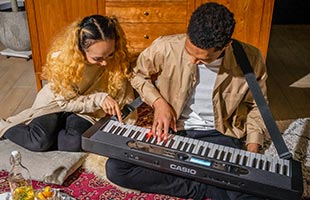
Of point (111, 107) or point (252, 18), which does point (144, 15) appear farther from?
point (111, 107)

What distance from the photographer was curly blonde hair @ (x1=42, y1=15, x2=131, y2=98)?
162cm

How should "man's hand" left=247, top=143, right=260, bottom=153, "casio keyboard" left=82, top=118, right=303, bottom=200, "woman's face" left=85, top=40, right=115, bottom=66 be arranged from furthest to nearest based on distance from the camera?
"woman's face" left=85, top=40, right=115, bottom=66
"man's hand" left=247, top=143, right=260, bottom=153
"casio keyboard" left=82, top=118, right=303, bottom=200

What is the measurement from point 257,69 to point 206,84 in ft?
0.67

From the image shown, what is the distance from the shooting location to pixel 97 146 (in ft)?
4.43

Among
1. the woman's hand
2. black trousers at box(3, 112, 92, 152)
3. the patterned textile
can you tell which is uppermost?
the woman's hand

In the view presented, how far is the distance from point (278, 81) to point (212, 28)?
179 cm

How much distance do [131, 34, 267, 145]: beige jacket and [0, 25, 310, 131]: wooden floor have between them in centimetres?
71

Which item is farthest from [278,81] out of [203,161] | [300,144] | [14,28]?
[14,28]

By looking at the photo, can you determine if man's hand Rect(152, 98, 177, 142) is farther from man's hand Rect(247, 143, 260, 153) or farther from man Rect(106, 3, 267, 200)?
man's hand Rect(247, 143, 260, 153)

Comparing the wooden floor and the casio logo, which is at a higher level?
the casio logo

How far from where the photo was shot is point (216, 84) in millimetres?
1515

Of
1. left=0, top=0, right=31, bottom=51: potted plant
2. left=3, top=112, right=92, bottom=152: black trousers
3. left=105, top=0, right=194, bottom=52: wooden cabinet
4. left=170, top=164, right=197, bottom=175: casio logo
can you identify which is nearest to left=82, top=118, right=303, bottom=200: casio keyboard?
left=170, top=164, right=197, bottom=175: casio logo

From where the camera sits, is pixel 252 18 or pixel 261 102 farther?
pixel 252 18

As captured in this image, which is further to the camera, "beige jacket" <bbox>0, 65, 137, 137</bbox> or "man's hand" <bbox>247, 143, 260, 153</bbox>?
"beige jacket" <bbox>0, 65, 137, 137</bbox>
